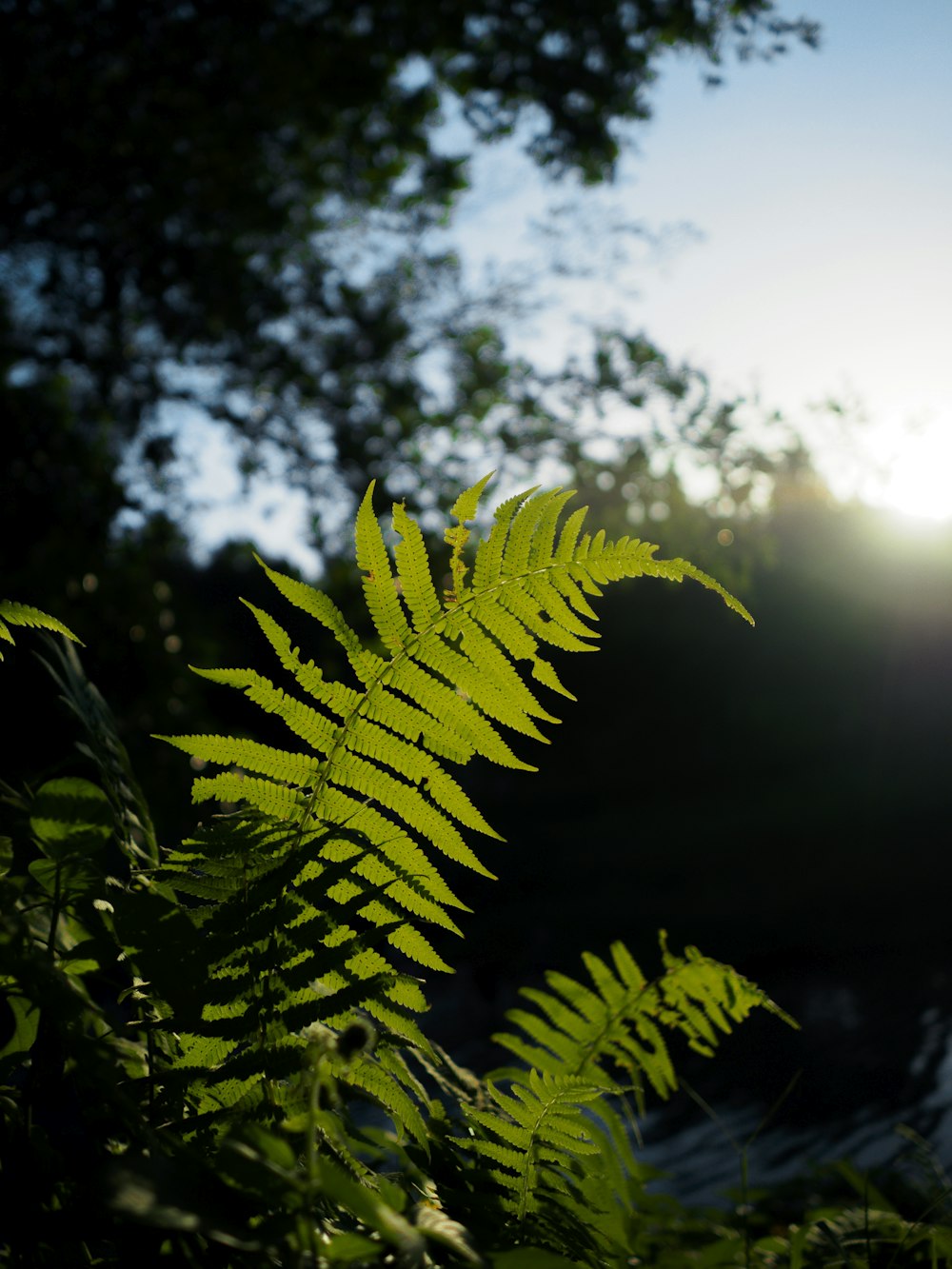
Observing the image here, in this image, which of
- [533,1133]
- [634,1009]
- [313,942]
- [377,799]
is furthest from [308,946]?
[634,1009]

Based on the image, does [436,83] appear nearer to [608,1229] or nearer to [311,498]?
[311,498]

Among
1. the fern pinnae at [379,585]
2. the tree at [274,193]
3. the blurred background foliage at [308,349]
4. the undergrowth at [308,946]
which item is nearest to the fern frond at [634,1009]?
the undergrowth at [308,946]

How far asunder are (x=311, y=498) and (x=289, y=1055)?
24.4ft

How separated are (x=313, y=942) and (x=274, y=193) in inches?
318

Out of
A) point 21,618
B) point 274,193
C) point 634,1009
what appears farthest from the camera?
point 274,193

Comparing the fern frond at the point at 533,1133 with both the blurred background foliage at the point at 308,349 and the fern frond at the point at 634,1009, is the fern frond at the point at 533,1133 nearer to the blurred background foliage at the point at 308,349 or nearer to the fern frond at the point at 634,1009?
the fern frond at the point at 634,1009

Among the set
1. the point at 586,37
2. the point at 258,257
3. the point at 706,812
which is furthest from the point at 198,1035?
the point at 706,812

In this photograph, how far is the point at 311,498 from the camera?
310 inches

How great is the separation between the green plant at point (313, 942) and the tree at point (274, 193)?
19.8 feet

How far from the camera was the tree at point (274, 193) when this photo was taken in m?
6.03

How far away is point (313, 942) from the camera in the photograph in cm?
73

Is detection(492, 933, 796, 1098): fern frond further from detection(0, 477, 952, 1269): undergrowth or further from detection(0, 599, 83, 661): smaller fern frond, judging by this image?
detection(0, 599, 83, 661): smaller fern frond

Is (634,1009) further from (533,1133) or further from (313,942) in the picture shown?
(313,942)

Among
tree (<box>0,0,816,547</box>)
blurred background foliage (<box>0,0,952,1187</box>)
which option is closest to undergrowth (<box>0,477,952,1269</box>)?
blurred background foliage (<box>0,0,952,1187</box>)
